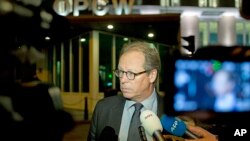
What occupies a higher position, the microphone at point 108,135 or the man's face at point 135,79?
the man's face at point 135,79

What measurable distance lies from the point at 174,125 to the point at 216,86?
246 mm

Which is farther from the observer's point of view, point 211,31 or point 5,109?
point 211,31

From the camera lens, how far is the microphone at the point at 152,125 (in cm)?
173

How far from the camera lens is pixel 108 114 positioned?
2.51 meters

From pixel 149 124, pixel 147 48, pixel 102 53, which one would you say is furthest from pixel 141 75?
pixel 102 53

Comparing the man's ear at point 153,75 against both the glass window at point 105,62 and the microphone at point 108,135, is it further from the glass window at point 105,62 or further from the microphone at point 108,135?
the glass window at point 105,62

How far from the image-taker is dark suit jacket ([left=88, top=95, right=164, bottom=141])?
2.44 meters

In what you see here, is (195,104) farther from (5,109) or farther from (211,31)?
(211,31)

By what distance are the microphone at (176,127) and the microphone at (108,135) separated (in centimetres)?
44

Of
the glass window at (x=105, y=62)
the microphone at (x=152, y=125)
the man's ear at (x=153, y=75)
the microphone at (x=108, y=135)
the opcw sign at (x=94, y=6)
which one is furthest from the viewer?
the glass window at (x=105, y=62)

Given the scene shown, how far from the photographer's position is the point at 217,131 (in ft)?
5.92

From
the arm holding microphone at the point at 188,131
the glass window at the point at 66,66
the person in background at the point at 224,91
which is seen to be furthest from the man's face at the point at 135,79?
the glass window at the point at 66,66

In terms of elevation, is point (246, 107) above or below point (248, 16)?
below

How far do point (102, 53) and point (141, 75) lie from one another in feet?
A: 46.6
